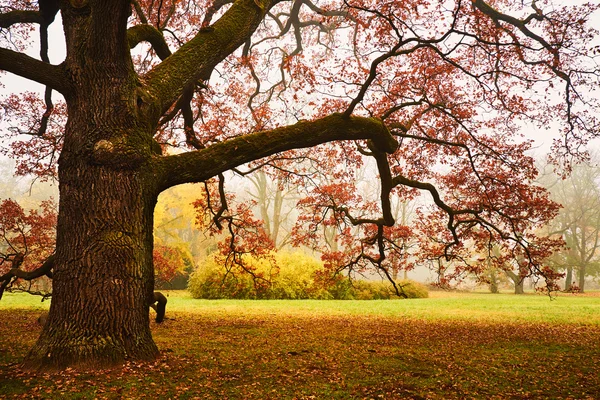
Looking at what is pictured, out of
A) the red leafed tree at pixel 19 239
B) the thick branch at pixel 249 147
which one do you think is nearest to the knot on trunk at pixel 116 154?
the thick branch at pixel 249 147

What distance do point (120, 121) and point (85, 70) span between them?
2.33 feet

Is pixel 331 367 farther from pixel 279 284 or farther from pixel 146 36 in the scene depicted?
pixel 279 284

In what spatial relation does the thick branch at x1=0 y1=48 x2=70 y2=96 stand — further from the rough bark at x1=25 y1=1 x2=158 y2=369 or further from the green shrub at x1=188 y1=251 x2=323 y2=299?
the green shrub at x1=188 y1=251 x2=323 y2=299

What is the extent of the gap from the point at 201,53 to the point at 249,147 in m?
1.64

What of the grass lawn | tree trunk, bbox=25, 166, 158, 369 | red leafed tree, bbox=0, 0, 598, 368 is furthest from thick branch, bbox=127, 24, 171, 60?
the grass lawn

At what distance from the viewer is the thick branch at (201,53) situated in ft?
16.5

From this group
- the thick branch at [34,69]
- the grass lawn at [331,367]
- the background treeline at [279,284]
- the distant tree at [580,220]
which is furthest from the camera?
the distant tree at [580,220]

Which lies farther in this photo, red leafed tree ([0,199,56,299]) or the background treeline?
the background treeline

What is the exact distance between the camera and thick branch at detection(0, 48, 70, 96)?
4078mm

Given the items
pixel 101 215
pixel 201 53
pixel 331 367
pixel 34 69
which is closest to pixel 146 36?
pixel 201 53

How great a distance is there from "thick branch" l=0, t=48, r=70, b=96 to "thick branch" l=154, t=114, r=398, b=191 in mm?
1361

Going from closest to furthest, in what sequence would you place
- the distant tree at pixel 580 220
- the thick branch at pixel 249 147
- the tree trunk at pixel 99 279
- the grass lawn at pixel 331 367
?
the grass lawn at pixel 331 367 < the tree trunk at pixel 99 279 < the thick branch at pixel 249 147 < the distant tree at pixel 580 220

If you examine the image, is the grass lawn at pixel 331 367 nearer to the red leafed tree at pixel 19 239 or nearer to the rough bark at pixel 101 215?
the rough bark at pixel 101 215

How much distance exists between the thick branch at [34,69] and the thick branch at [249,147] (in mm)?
1361
